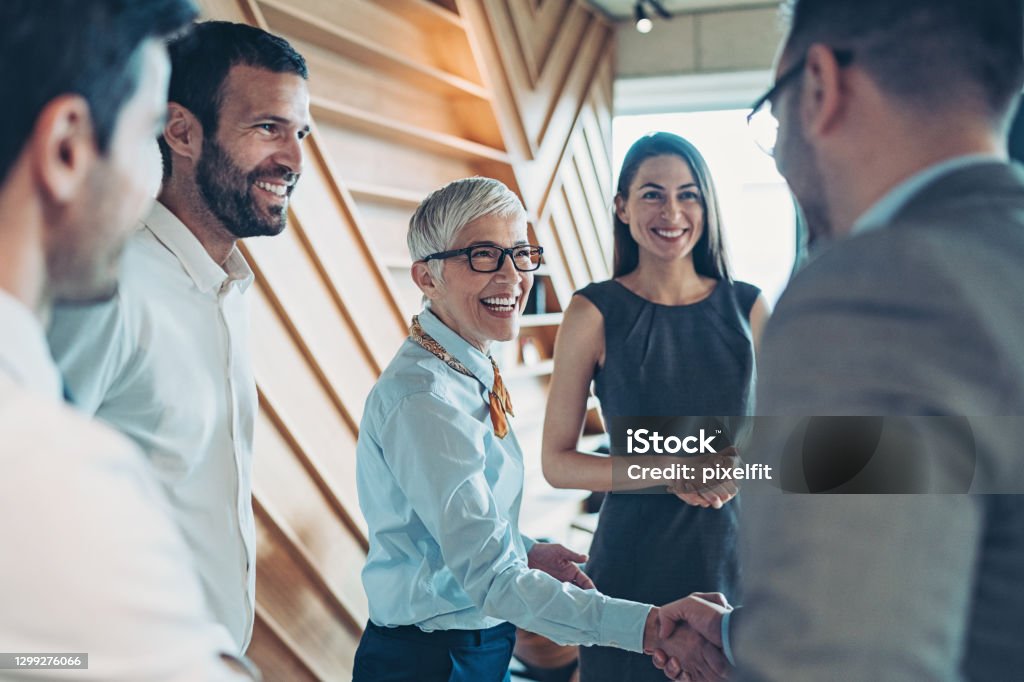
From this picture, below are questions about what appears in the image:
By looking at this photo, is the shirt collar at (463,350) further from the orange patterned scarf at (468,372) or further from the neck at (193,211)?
the neck at (193,211)

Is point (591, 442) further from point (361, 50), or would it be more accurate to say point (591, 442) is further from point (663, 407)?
point (663, 407)

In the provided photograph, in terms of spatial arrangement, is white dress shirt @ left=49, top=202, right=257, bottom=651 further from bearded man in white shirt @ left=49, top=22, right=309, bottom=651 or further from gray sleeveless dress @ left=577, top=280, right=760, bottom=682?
gray sleeveless dress @ left=577, top=280, right=760, bottom=682

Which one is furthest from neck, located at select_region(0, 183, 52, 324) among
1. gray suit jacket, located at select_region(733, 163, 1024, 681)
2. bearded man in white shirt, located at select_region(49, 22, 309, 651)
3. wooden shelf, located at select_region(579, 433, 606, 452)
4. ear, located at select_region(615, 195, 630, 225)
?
wooden shelf, located at select_region(579, 433, 606, 452)

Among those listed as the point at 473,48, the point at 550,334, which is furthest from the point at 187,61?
the point at 550,334

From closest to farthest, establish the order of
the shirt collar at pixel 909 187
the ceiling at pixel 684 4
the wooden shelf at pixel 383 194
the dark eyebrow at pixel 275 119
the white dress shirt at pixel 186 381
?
1. the shirt collar at pixel 909 187
2. the white dress shirt at pixel 186 381
3. the dark eyebrow at pixel 275 119
4. the wooden shelf at pixel 383 194
5. the ceiling at pixel 684 4

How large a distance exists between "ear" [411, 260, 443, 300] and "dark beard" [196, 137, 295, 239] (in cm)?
32

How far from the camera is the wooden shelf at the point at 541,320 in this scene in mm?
4434

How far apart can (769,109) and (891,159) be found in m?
0.18

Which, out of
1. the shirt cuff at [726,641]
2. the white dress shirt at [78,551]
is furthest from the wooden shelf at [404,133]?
the white dress shirt at [78,551]

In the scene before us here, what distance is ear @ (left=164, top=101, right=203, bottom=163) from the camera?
1.37 m

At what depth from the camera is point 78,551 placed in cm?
48

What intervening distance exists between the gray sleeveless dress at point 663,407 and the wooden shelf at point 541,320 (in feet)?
8.16

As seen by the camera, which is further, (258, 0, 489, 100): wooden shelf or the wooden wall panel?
(258, 0, 489, 100): wooden shelf

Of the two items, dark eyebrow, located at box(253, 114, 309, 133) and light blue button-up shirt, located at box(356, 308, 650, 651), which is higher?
dark eyebrow, located at box(253, 114, 309, 133)
